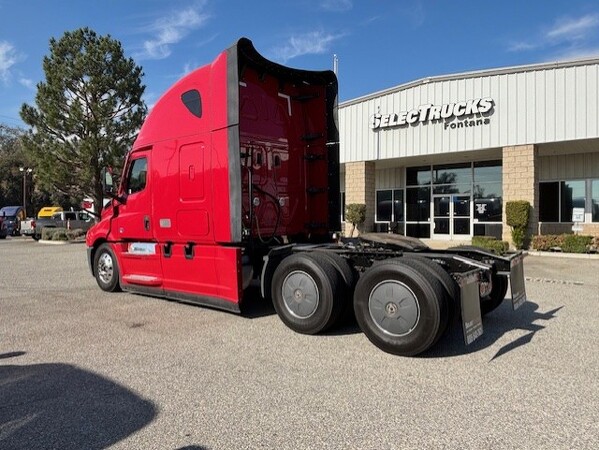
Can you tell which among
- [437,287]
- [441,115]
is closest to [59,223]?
[441,115]

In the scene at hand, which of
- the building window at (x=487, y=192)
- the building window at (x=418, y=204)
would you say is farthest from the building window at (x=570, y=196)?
the building window at (x=418, y=204)

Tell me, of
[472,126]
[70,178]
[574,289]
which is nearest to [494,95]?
[472,126]

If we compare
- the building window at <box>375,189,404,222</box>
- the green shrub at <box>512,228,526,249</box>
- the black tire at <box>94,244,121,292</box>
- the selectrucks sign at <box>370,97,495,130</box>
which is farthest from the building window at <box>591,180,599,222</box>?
the black tire at <box>94,244,121,292</box>

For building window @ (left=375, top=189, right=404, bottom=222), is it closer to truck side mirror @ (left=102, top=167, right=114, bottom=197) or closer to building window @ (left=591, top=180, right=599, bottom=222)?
building window @ (left=591, top=180, right=599, bottom=222)

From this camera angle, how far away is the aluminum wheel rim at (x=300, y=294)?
18.3ft

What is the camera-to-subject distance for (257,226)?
6.82 m

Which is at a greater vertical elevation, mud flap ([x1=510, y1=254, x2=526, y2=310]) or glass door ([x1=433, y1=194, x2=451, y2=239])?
glass door ([x1=433, y1=194, x2=451, y2=239])

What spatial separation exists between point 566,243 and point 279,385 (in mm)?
13788

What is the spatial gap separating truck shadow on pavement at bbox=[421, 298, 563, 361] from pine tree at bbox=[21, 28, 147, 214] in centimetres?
2241

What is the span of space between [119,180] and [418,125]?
508 inches

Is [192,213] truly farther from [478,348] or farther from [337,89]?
[478,348]

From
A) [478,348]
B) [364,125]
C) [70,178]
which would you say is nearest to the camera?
[478,348]

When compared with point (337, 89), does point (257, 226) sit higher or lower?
lower

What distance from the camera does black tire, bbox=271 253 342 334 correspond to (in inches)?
213
